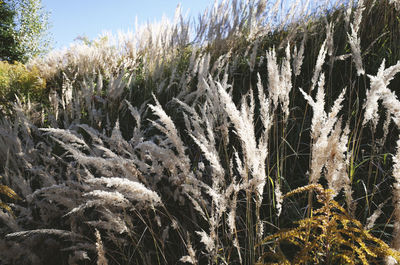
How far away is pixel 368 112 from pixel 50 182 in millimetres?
1645

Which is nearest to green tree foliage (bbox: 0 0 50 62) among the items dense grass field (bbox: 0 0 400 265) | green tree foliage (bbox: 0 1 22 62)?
green tree foliage (bbox: 0 1 22 62)

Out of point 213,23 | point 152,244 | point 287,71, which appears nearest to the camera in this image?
point 287,71

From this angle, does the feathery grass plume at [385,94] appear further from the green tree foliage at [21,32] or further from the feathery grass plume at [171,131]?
the green tree foliage at [21,32]

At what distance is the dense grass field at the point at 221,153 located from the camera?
1.02m

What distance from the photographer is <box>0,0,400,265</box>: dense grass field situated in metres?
1.02

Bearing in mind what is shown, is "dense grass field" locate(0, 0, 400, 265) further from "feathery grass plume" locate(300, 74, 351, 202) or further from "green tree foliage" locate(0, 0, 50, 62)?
"green tree foliage" locate(0, 0, 50, 62)

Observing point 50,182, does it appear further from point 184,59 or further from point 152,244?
point 184,59

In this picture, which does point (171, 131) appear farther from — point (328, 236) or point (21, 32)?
point (21, 32)

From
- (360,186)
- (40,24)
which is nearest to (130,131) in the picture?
(360,186)

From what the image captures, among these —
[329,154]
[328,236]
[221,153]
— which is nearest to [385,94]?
[329,154]

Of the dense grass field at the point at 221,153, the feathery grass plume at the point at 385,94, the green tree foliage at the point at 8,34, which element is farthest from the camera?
the green tree foliage at the point at 8,34

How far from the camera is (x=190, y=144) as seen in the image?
2369 mm

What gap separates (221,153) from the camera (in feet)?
6.62

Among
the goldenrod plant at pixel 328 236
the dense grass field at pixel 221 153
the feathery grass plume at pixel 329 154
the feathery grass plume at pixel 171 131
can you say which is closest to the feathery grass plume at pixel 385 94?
the dense grass field at pixel 221 153
